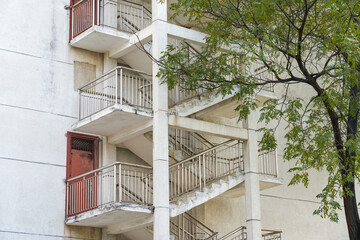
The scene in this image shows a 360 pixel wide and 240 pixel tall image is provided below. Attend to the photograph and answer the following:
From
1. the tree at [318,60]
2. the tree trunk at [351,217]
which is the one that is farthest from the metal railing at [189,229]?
the tree trunk at [351,217]

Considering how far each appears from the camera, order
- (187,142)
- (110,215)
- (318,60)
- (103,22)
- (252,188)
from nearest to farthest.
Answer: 1. (318,60)
2. (110,215)
3. (252,188)
4. (103,22)
5. (187,142)

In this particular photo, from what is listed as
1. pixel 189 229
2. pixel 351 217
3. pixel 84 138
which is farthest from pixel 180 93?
pixel 351 217

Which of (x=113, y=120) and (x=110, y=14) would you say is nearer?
(x=113, y=120)

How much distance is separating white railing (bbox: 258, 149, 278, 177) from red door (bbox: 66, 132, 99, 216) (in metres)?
6.19

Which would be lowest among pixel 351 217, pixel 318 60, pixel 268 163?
pixel 351 217

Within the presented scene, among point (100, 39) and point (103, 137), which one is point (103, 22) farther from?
point (103, 137)

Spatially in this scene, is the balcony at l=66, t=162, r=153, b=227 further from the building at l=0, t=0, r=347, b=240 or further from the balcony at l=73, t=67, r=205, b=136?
the balcony at l=73, t=67, r=205, b=136

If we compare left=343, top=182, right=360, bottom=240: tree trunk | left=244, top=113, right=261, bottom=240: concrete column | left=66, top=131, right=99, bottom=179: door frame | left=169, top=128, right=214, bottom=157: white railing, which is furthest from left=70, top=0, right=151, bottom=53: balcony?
left=343, top=182, right=360, bottom=240: tree trunk

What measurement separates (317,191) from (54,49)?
1238 cm

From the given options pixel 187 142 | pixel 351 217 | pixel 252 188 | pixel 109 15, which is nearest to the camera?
pixel 351 217

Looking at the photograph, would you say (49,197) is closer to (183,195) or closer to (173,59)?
(183,195)

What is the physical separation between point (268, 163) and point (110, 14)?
7.93m

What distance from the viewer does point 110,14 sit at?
2480 centimetres

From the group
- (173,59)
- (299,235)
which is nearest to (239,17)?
(173,59)
